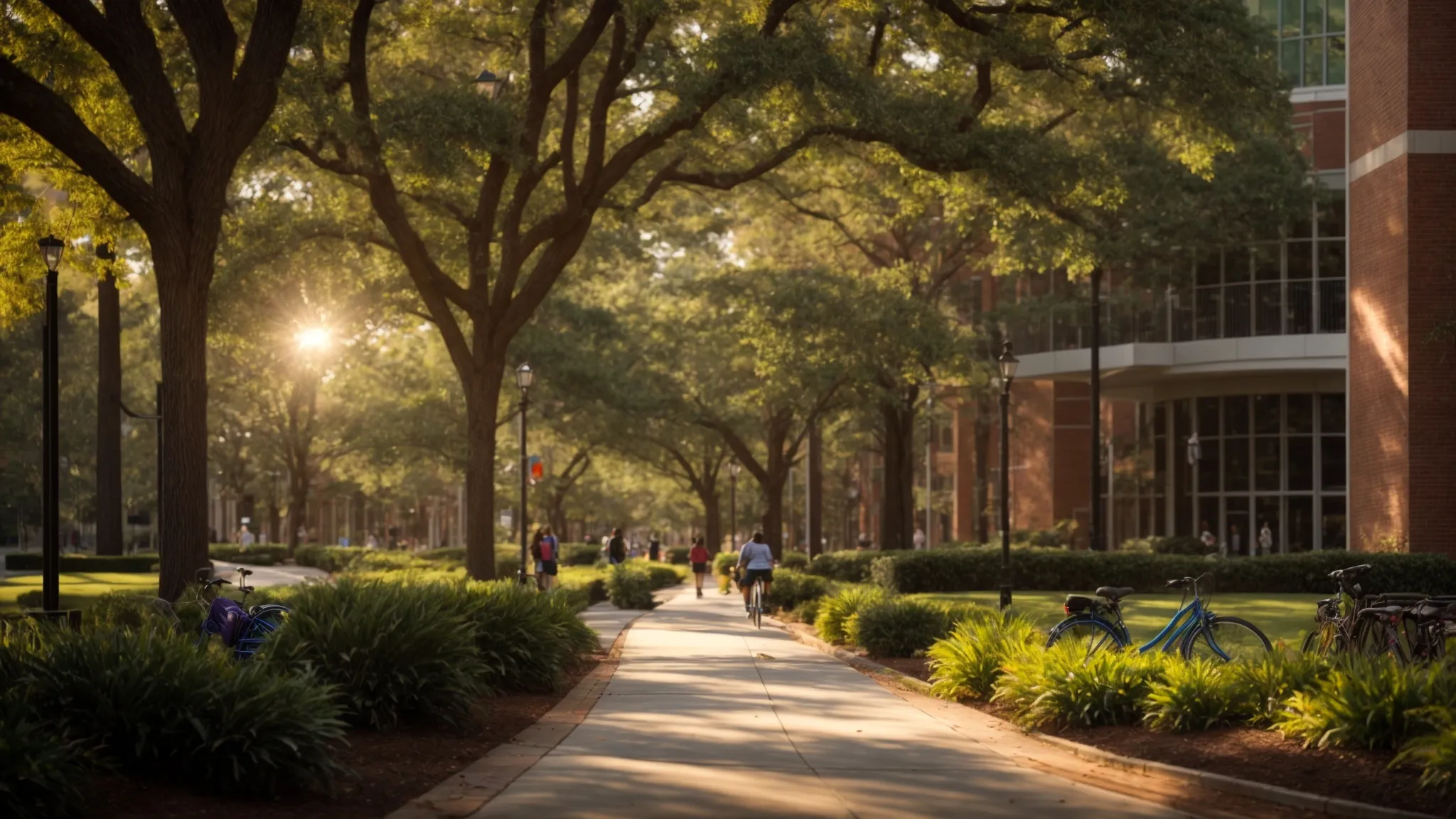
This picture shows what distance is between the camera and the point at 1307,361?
4950cm

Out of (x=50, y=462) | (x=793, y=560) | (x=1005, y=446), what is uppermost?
(x=1005, y=446)

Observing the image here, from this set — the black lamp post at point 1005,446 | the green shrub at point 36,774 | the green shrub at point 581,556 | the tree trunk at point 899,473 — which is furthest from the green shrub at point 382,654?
the green shrub at point 581,556

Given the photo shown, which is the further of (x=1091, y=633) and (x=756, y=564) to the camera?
(x=756, y=564)

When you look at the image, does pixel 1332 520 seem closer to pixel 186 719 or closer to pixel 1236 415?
pixel 1236 415

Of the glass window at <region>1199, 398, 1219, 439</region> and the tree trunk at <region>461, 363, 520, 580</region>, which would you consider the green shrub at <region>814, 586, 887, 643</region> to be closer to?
the tree trunk at <region>461, 363, 520, 580</region>

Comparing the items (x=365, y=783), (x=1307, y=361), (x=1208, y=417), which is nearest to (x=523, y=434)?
(x=365, y=783)

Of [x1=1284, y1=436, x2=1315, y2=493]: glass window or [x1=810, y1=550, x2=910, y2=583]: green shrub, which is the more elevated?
[x1=1284, y1=436, x2=1315, y2=493]: glass window

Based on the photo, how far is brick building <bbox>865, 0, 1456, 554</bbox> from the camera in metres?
31.3

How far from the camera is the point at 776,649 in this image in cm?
2522

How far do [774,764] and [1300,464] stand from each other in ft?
146

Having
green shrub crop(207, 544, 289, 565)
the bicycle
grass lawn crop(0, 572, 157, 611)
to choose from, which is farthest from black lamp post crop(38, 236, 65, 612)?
green shrub crop(207, 544, 289, 565)

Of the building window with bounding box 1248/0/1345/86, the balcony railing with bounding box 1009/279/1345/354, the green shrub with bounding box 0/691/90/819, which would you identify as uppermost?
the building window with bounding box 1248/0/1345/86

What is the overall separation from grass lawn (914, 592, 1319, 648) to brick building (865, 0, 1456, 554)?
7.59ft

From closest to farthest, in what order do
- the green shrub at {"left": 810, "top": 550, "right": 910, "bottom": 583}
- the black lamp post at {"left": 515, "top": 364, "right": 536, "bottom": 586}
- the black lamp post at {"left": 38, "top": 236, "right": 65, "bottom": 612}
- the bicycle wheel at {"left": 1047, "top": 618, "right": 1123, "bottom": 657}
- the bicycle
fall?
the bicycle
the bicycle wheel at {"left": 1047, "top": 618, "right": 1123, "bottom": 657}
the black lamp post at {"left": 38, "top": 236, "right": 65, "bottom": 612}
the black lamp post at {"left": 515, "top": 364, "right": 536, "bottom": 586}
the green shrub at {"left": 810, "top": 550, "right": 910, "bottom": 583}
